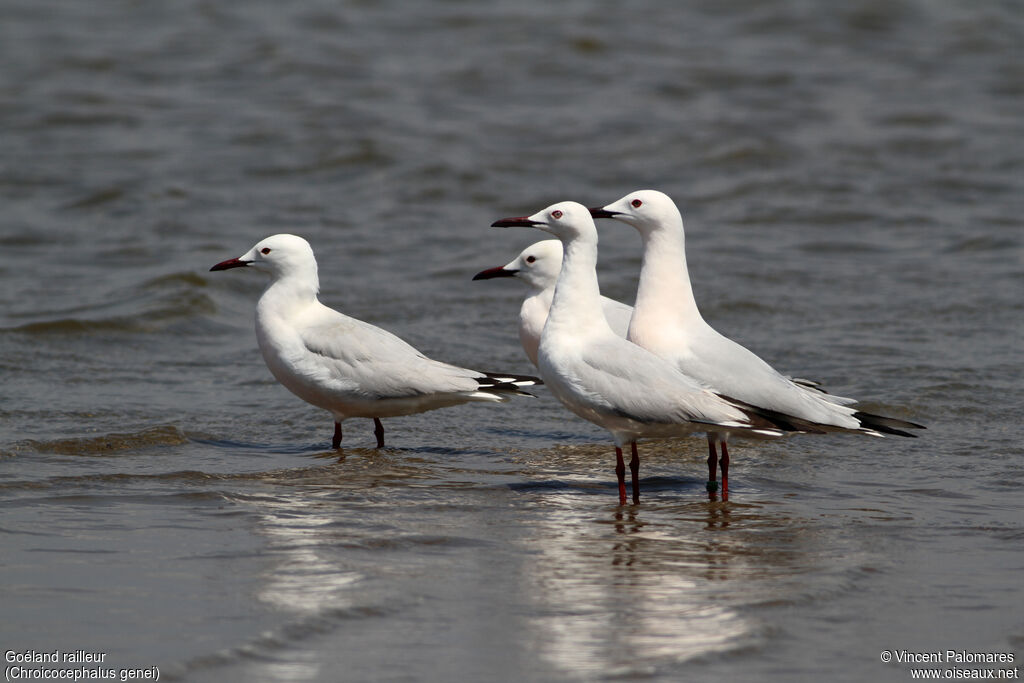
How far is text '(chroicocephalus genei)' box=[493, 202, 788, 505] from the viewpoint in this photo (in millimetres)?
6336

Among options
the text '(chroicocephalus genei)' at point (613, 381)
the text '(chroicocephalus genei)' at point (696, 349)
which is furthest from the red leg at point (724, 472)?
the text '(chroicocephalus genei)' at point (613, 381)

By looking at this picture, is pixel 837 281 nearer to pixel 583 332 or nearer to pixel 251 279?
pixel 251 279

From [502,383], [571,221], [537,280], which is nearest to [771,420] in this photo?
[571,221]

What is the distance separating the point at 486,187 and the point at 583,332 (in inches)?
391

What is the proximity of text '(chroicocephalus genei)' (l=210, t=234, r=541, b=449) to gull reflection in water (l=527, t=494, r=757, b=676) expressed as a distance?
1.69 meters

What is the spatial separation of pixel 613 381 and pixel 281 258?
2.71 m

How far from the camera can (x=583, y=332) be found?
6605mm

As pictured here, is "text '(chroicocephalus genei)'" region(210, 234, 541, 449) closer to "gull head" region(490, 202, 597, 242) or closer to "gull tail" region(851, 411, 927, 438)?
"gull head" region(490, 202, 597, 242)

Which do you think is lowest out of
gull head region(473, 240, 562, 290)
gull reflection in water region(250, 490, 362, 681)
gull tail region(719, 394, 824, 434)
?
gull reflection in water region(250, 490, 362, 681)

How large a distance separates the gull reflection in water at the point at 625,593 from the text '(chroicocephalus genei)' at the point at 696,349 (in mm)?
652

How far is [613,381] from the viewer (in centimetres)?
636

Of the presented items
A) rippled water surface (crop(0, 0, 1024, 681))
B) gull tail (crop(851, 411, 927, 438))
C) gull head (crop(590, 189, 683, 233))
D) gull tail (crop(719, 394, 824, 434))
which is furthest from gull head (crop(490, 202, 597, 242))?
gull tail (crop(851, 411, 927, 438))

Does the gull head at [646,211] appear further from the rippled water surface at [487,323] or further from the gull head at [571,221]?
the rippled water surface at [487,323]

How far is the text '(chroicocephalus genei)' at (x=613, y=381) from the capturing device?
249 inches
